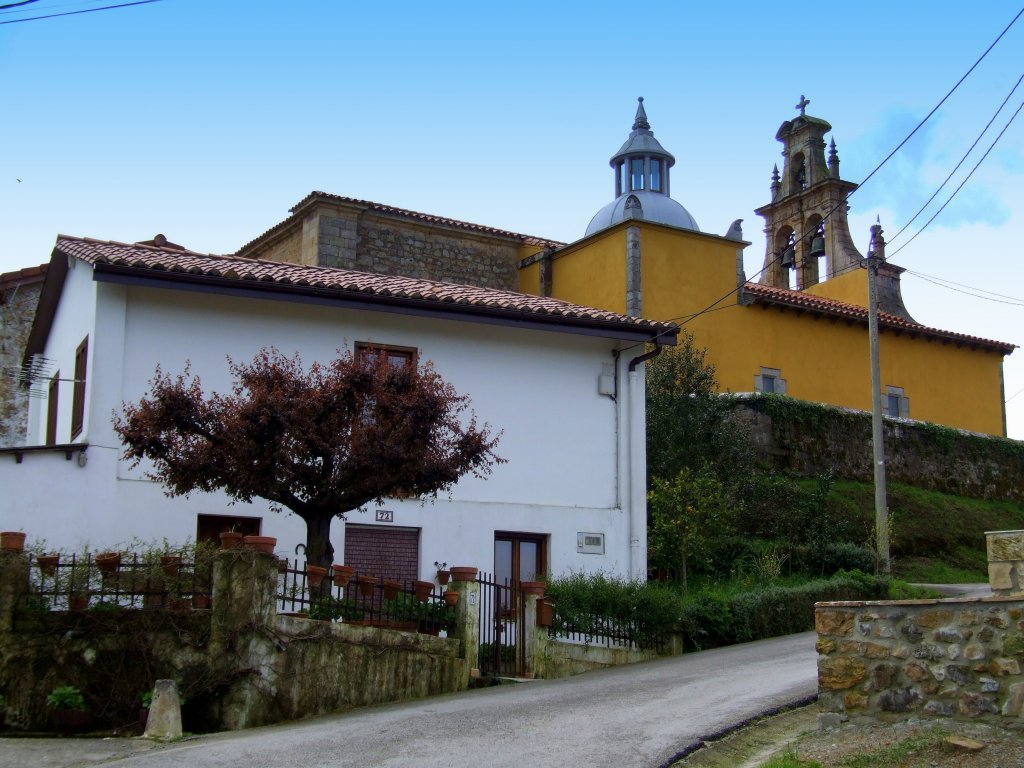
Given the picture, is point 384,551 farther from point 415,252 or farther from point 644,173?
point 644,173

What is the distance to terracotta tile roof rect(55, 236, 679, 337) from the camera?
55.2 feet

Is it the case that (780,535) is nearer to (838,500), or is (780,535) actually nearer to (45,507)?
(838,500)

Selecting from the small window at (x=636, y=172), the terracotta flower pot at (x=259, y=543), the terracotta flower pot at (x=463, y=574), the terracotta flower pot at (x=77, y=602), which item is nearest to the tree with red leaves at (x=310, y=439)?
the terracotta flower pot at (x=259, y=543)

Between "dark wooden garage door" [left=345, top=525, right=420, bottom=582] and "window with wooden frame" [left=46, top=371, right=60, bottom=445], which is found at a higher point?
"window with wooden frame" [left=46, top=371, right=60, bottom=445]

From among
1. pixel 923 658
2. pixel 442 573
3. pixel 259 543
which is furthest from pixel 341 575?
pixel 923 658

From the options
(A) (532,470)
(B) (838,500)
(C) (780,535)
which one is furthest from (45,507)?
(B) (838,500)

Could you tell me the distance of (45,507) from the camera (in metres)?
15.8

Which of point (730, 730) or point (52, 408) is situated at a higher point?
point (52, 408)

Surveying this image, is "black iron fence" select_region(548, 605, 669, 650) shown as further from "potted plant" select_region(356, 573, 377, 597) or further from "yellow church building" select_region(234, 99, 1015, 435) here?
"yellow church building" select_region(234, 99, 1015, 435)

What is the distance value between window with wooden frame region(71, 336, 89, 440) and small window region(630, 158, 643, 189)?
22.7 meters

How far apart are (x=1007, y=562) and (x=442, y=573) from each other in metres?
8.12

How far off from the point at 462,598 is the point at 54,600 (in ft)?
15.1

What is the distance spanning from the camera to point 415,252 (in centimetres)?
3106

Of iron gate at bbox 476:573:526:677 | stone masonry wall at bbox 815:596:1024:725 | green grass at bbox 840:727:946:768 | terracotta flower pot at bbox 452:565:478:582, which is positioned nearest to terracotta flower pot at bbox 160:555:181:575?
terracotta flower pot at bbox 452:565:478:582
